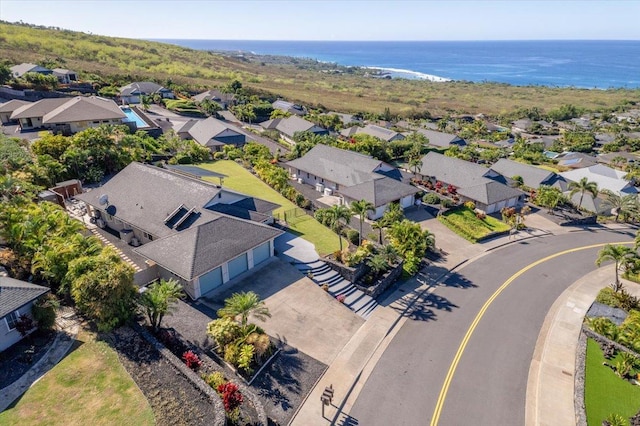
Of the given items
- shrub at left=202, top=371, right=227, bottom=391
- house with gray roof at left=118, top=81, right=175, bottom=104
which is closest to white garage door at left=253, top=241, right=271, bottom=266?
shrub at left=202, top=371, right=227, bottom=391

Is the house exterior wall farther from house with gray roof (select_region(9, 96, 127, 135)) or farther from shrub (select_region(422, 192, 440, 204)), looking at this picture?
shrub (select_region(422, 192, 440, 204))

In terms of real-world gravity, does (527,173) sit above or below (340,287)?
above

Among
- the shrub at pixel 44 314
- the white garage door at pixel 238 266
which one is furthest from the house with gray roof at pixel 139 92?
the shrub at pixel 44 314

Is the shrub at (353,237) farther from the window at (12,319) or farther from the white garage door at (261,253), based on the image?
the window at (12,319)

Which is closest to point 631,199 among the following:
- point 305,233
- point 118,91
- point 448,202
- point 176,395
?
point 448,202

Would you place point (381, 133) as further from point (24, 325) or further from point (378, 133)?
point (24, 325)

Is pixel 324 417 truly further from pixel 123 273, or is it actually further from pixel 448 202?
pixel 448 202

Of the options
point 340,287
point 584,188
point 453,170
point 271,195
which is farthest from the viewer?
point 453,170

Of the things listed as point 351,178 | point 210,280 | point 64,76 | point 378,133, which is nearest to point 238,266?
point 210,280

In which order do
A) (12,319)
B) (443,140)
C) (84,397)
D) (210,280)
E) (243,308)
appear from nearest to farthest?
(84,397)
(12,319)
(243,308)
(210,280)
(443,140)
